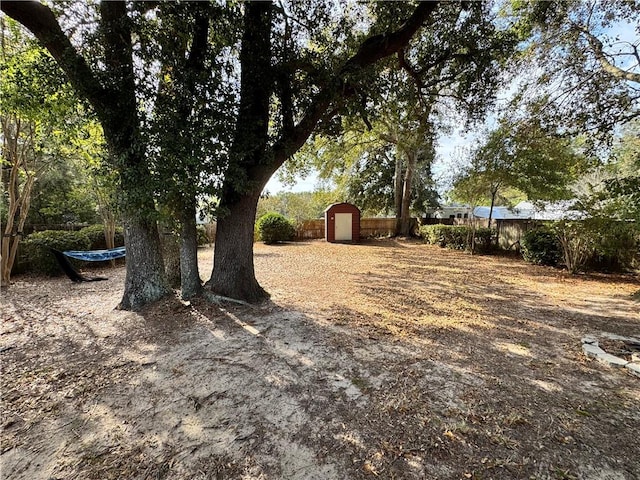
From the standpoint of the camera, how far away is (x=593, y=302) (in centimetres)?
454

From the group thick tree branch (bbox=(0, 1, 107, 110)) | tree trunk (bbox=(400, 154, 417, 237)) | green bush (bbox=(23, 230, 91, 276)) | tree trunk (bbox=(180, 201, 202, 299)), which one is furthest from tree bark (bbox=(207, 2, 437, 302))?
tree trunk (bbox=(400, 154, 417, 237))

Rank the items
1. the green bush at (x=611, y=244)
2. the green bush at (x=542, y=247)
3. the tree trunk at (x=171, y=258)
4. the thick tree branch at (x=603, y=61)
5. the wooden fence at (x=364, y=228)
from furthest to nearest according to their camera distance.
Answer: the wooden fence at (x=364, y=228), the green bush at (x=542, y=247), the green bush at (x=611, y=244), the thick tree branch at (x=603, y=61), the tree trunk at (x=171, y=258)

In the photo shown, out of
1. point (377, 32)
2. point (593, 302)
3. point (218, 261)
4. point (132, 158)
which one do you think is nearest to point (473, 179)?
point (593, 302)

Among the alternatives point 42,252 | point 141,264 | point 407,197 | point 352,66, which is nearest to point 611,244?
point 352,66

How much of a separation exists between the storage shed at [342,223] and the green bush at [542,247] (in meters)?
7.34

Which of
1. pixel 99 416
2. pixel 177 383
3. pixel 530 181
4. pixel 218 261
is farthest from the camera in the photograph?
pixel 530 181

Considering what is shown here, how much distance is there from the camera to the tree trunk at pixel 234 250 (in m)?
4.22

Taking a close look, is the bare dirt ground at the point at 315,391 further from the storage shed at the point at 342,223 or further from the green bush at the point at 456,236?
Result: the storage shed at the point at 342,223

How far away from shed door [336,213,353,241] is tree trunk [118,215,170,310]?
10317 millimetres

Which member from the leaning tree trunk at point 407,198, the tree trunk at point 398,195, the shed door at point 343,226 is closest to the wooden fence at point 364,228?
the tree trunk at point 398,195

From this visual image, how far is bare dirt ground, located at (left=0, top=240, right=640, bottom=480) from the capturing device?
1.57 metres

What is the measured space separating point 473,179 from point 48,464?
10.3 metres

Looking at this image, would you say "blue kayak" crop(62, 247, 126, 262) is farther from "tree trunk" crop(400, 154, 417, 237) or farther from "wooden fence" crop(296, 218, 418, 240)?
"tree trunk" crop(400, 154, 417, 237)

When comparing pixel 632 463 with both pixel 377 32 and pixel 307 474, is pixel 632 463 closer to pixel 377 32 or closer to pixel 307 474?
pixel 307 474
